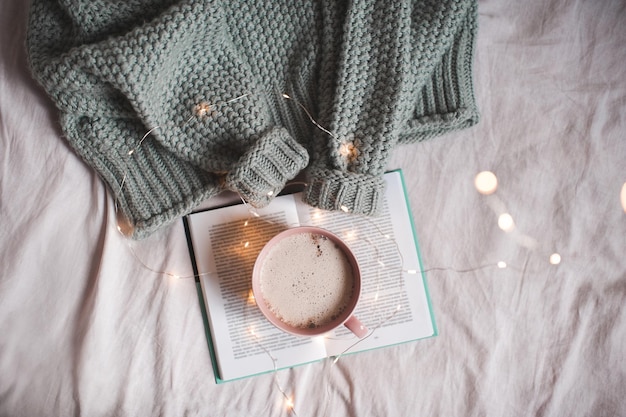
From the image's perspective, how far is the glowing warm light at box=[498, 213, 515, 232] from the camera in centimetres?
93

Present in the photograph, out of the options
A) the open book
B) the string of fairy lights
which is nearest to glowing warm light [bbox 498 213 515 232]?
the string of fairy lights

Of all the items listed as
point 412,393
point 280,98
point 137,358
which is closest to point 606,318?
point 412,393

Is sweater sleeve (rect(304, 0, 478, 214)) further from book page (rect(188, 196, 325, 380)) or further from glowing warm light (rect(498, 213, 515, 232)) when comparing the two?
glowing warm light (rect(498, 213, 515, 232))

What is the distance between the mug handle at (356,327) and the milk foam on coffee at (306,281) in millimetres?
26

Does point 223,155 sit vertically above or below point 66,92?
below

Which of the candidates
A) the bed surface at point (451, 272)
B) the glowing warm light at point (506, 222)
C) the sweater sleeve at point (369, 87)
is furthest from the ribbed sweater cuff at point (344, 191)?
the glowing warm light at point (506, 222)

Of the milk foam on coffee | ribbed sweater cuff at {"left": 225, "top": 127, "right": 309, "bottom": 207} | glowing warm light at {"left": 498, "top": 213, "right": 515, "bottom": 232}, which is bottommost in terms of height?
glowing warm light at {"left": 498, "top": 213, "right": 515, "bottom": 232}

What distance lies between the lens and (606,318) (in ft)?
3.02

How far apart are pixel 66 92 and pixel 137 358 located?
0.49m

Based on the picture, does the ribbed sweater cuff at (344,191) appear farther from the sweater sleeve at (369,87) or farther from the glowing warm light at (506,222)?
the glowing warm light at (506,222)

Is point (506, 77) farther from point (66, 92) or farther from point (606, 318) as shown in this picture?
point (66, 92)

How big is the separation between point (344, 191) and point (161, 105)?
1.15ft

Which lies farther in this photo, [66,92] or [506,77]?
[506,77]

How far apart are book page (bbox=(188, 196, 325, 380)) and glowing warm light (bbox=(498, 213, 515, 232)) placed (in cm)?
40
